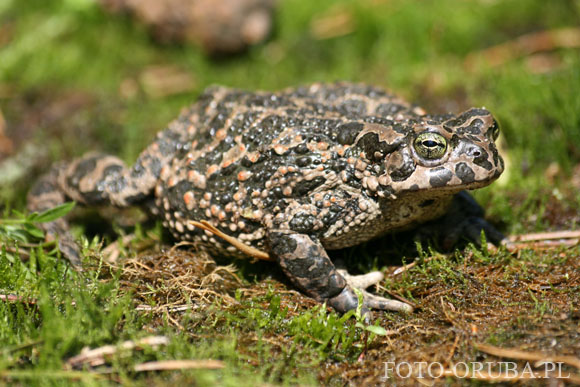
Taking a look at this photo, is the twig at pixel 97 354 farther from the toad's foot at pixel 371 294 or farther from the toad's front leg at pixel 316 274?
the toad's foot at pixel 371 294

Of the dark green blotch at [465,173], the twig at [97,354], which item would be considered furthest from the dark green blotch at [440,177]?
the twig at [97,354]

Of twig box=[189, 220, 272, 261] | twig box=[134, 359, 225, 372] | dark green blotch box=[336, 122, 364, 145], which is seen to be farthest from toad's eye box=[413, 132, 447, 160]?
twig box=[134, 359, 225, 372]

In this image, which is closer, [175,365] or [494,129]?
[175,365]

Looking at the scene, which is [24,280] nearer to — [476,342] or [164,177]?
[164,177]

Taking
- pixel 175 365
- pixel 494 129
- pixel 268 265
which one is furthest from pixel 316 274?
pixel 494 129

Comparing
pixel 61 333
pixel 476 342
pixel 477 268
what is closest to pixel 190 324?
pixel 61 333

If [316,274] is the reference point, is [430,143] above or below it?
above

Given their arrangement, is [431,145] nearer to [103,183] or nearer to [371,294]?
[371,294]
